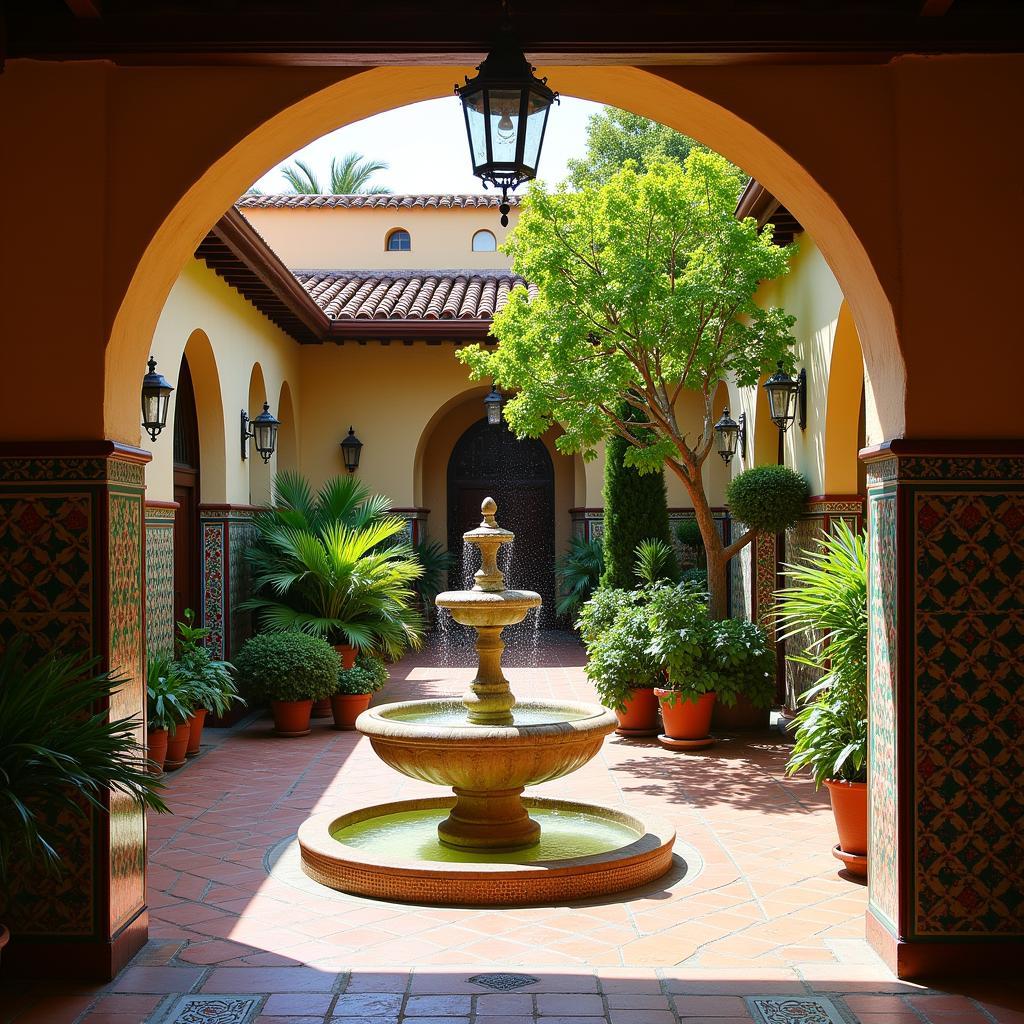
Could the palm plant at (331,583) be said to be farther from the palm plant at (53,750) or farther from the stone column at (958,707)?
the stone column at (958,707)

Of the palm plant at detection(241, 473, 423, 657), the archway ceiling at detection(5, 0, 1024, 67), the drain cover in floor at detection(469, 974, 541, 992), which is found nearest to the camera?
the drain cover in floor at detection(469, 974, 541, 992)

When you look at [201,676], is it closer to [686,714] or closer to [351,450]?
[686,714]

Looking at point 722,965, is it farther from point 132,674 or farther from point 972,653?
point 132,674

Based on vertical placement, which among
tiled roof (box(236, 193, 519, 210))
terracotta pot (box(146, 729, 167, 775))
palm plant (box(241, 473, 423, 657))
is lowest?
terracotta pot (box(146, 729, 167, 775))

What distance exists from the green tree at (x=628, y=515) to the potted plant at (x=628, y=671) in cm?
202

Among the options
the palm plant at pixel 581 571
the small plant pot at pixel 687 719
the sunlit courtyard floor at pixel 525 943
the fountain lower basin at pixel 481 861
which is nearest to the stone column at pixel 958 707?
the sunlit courtyard floor at pixel 525 943

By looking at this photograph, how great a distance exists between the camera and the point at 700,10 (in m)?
5.08

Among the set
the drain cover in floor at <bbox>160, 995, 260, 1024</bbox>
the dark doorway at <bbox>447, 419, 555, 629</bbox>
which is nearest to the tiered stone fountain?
the drain cover in floor at <bbox>160, 995, 260, 1024</bbox>

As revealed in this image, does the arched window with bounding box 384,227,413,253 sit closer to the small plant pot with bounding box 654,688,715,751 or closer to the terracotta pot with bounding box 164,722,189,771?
the small plant pot with bounding box 654,688,715,751

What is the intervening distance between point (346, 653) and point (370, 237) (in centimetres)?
1131

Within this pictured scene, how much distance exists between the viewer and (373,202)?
22328 millimetres

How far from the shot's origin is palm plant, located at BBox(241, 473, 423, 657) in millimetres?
12891

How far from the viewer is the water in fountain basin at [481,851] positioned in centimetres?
688

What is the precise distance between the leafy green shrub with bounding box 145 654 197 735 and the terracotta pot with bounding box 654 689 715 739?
417 centimetres
